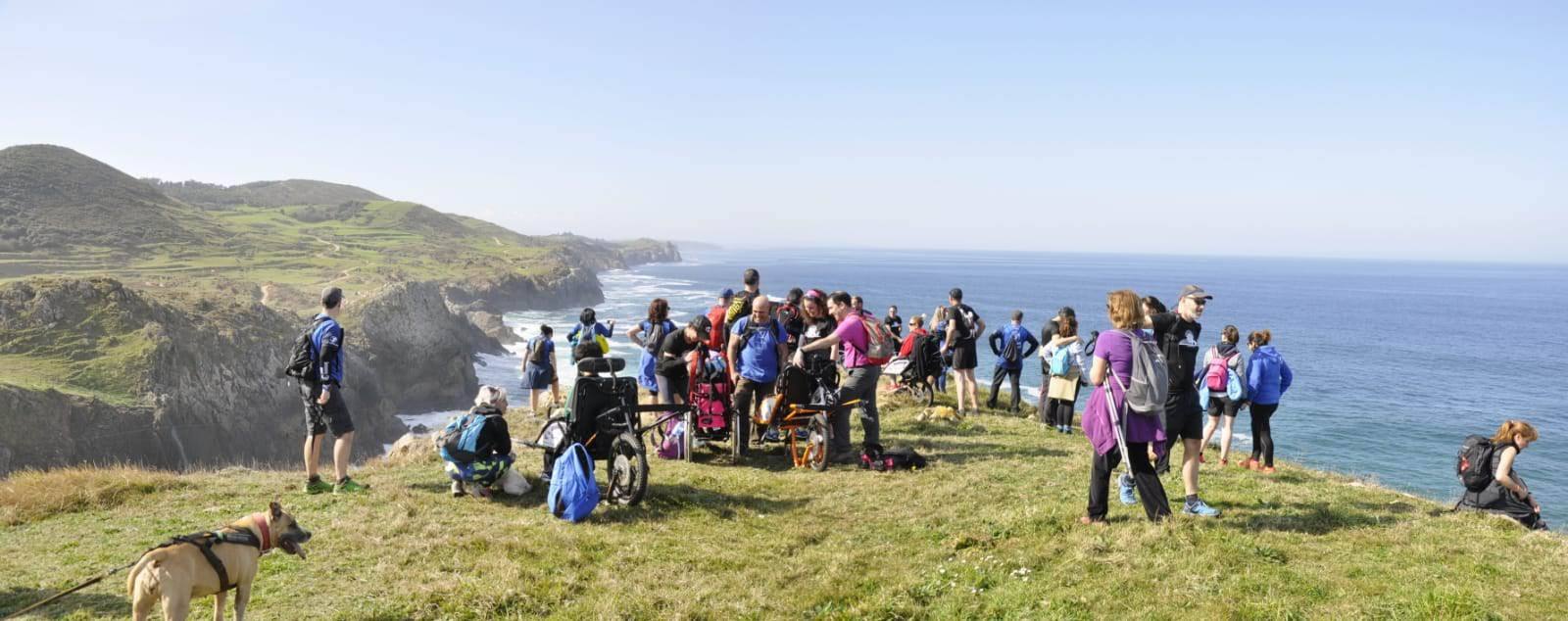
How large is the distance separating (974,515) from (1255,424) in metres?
5.61

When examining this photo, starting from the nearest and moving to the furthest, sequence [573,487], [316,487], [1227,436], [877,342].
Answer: [573,487] → [316,487] → [877,342] → [1227,436]

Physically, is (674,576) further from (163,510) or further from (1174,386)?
(163,510)

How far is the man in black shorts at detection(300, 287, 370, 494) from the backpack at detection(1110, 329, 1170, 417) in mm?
8061

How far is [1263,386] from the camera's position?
10.2 meters

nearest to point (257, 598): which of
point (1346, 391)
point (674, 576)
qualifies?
point (674, 576)

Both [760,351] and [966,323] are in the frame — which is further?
[966,323]

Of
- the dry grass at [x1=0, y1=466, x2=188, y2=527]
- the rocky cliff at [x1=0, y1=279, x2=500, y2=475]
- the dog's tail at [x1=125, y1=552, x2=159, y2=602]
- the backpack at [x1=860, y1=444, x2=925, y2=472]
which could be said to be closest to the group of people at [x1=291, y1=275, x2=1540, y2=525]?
the backpack at [x1=860, y1=444, x2=925, y2=472]

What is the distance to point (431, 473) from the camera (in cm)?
963

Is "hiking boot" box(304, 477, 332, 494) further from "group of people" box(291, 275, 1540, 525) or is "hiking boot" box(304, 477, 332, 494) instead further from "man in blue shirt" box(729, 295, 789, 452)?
"man in blue shirt" box(729, 295, 789, 452)

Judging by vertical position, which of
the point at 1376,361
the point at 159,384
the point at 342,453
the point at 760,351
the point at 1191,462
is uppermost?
the point at 760,351

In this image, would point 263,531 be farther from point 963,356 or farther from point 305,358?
point 963,356

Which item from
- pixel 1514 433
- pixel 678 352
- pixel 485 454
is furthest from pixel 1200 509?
pixel 485 454

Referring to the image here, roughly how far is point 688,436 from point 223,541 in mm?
6245

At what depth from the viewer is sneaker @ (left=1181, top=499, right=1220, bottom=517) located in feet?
22.9
